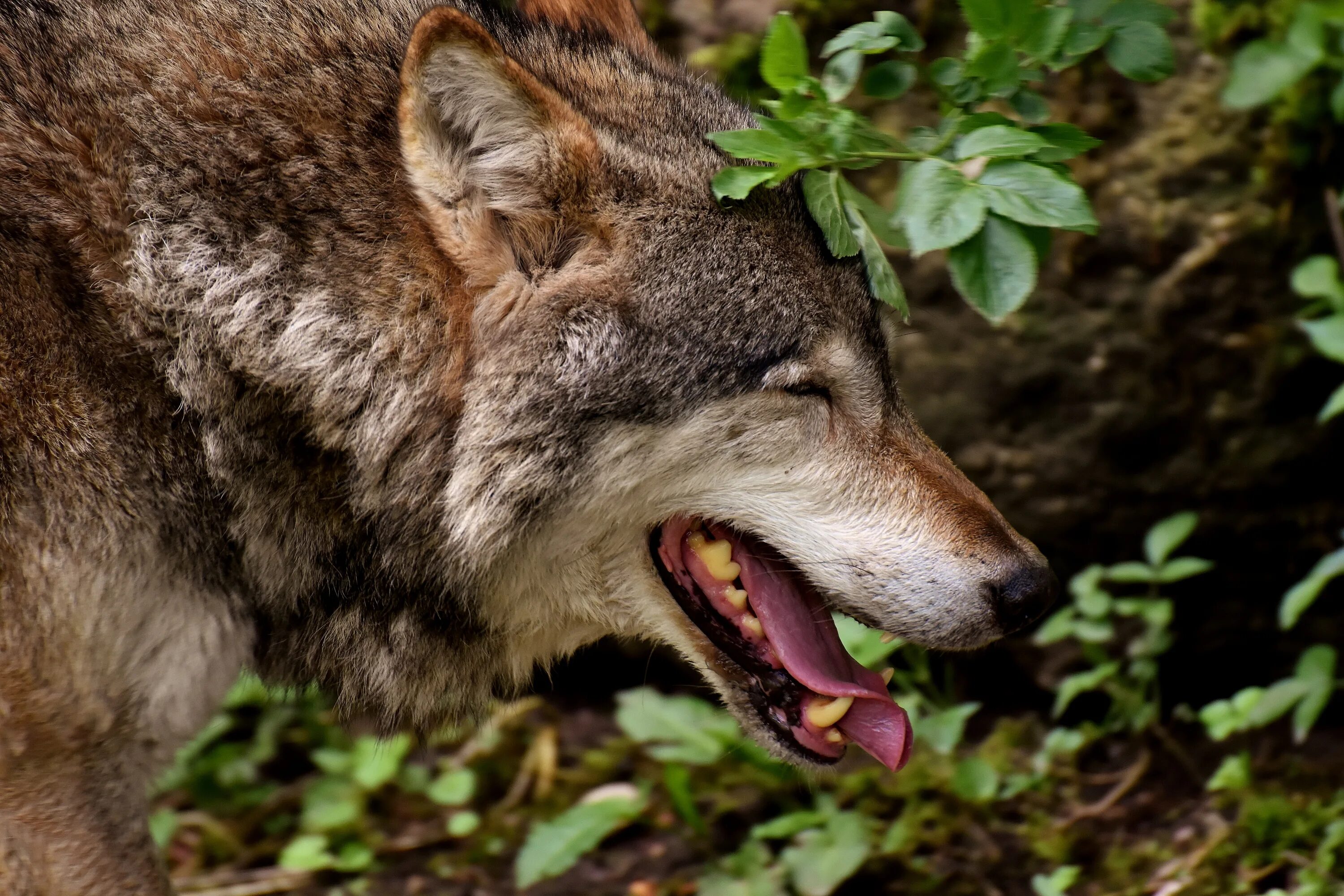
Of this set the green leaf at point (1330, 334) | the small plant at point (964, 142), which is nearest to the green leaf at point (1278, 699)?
the green leaf at point (1330, 334)

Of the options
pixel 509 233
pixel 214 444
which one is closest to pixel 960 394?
pixel 509 233

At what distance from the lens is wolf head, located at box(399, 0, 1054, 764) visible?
289 cm

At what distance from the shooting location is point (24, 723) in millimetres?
2588

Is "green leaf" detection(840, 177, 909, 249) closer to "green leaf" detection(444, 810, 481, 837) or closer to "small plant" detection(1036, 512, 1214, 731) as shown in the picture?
"small plant" detection(1036, 512, 1214, 731)

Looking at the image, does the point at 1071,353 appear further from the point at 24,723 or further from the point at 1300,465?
the point at 24,723

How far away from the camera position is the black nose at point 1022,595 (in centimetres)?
304

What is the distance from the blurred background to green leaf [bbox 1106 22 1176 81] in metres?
1.27

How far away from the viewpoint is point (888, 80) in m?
2.98

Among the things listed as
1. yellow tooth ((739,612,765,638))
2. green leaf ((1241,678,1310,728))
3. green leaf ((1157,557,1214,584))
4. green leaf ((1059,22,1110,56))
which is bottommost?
green leaf ((1241,678,1310,728))

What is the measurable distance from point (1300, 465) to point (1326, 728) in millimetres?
873

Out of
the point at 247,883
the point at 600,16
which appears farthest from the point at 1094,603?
the point at 247,883

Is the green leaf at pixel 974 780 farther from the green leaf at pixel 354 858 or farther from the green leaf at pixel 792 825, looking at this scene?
the green leaf at pixel 354 858

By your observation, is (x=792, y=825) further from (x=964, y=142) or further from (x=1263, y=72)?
(x=1263, y=72)

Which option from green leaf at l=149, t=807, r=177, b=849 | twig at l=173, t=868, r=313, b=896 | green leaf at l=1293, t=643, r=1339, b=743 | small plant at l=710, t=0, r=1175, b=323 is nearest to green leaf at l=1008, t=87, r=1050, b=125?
small plant at l=710, t=0, r=1175, b=323
